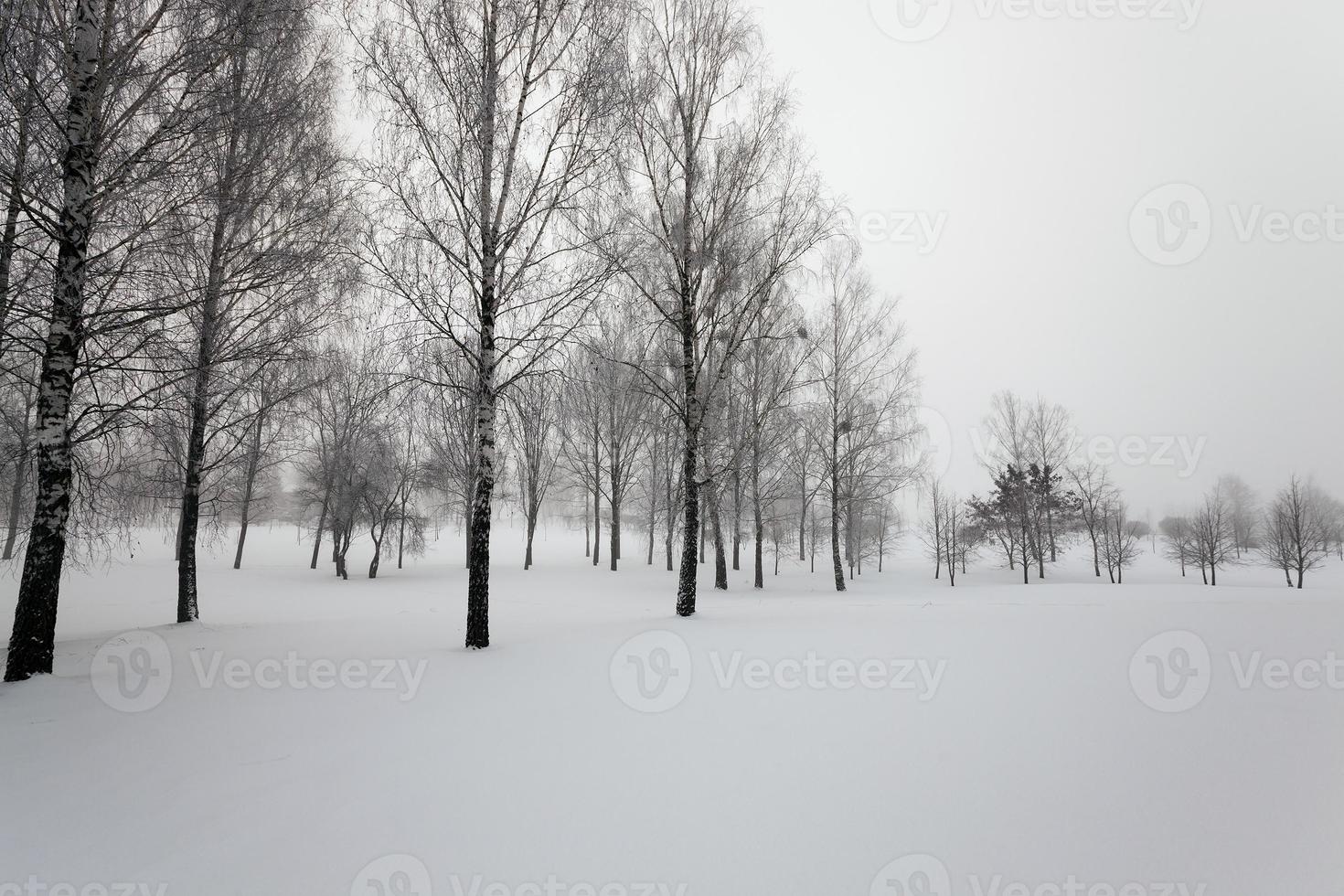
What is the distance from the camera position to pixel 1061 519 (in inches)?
1330

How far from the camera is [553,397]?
25.5 feet

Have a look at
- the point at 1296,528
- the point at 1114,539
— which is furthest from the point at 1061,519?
the point at 1296,528

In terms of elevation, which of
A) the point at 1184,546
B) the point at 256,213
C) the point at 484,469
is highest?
the point at 256,213

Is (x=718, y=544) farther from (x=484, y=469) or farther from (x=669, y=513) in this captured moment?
(x=484, y=469)

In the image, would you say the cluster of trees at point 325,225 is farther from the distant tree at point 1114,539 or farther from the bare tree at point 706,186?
the distant tree at point 1114,539

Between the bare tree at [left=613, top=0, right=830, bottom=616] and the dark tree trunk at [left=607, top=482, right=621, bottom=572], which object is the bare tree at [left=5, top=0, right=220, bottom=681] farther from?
the dark tree trunk at [left=607, top=482, right=621, bottom=572]

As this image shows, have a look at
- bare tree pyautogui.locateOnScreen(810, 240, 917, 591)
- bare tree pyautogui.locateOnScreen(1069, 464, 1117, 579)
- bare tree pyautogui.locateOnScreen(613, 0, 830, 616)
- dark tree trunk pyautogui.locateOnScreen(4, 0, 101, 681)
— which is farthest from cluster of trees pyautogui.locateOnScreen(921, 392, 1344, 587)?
dark tree trunk pyautogui.locateOnScreen(4, 0, 101, 681)

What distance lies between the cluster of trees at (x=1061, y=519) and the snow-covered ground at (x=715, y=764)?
25.3 meters

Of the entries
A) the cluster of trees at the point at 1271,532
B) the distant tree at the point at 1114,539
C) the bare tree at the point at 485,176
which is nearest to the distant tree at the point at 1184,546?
the cluster of trees at the point at 1271,532

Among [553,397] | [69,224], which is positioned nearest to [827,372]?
[553,397]

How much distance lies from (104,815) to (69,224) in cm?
608

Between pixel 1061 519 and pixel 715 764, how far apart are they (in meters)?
40.0

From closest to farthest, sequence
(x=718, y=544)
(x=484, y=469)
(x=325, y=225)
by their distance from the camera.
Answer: (x=484, y=469) < (x=325, y=225) < (x=718, y=544)

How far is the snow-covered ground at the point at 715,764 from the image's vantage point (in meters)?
2.52
